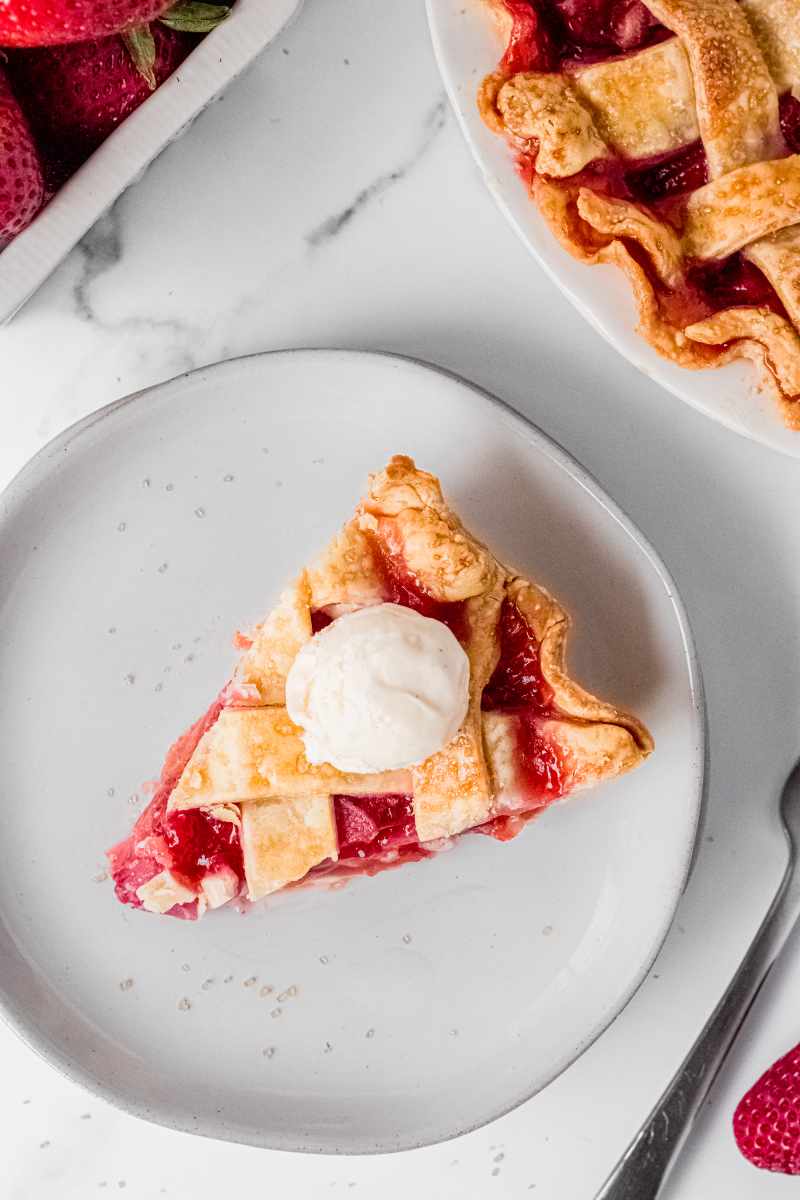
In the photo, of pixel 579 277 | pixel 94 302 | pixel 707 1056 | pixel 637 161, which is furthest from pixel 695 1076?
pixel 94 302

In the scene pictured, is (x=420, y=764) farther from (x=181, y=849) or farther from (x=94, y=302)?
(x=94, y=302)

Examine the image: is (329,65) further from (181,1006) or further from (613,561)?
(181,1006)

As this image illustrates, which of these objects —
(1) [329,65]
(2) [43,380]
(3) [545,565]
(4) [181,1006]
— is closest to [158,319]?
(2) [43,380]

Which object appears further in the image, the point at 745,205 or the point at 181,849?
the point at 181,849

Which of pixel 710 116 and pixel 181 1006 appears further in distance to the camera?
pixel 181 1006

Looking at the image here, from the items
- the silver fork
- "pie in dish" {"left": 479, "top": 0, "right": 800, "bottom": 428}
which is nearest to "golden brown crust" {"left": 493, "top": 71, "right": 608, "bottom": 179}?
"pie in dish" {"left": 479, "top": 0, "right": 800, "bottom": 428}

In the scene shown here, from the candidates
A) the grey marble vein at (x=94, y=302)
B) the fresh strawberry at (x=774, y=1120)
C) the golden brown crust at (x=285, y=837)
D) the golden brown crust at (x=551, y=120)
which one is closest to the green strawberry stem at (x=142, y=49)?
the grey marble vein at (x=94, y=302)
